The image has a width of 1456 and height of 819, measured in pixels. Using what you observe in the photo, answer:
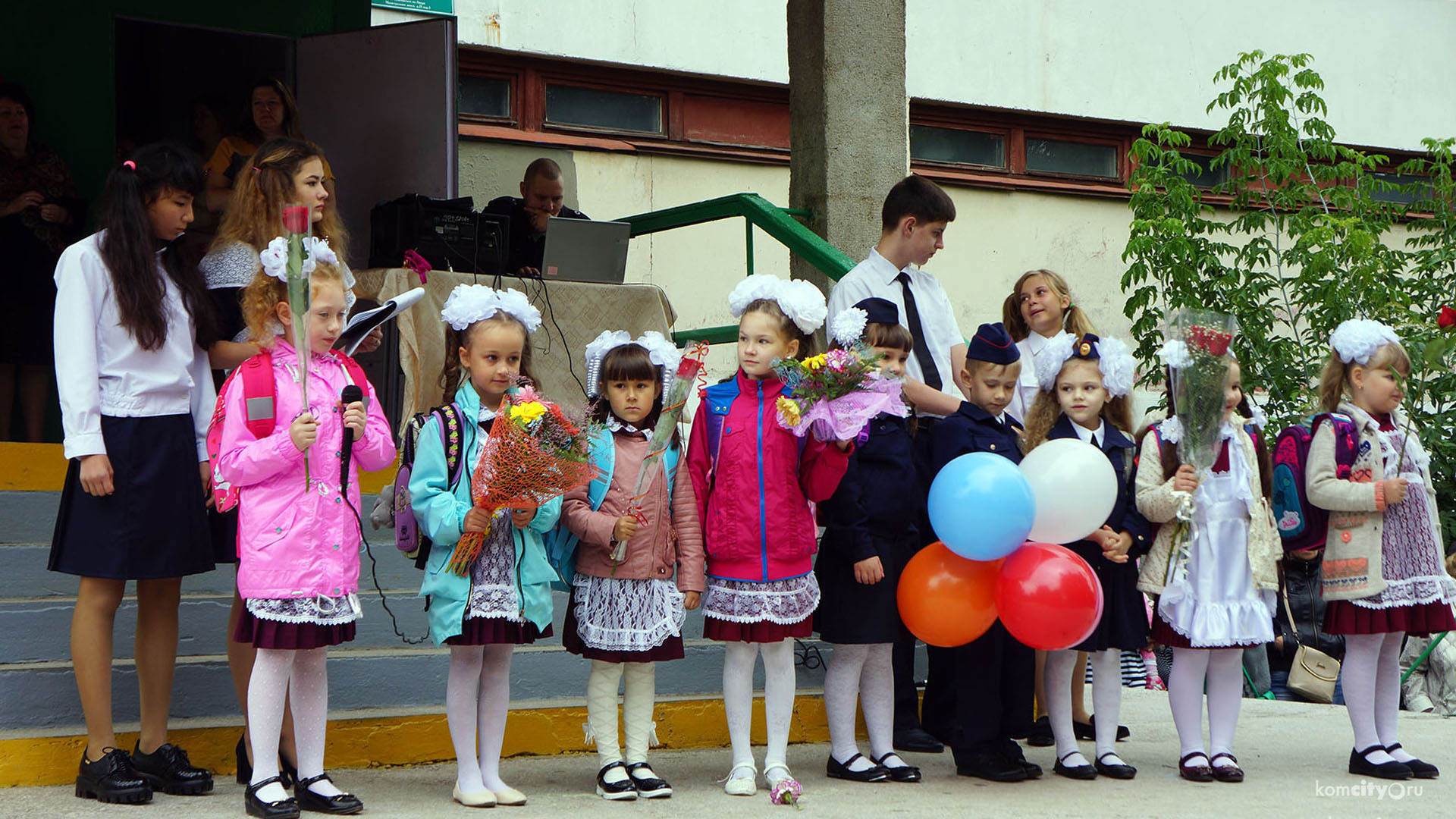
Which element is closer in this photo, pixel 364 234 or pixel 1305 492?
pixel 1305 492

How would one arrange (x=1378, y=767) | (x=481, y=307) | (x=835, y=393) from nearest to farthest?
(x=835, y=393), (x=481, y=307), (x=1378, y=767)

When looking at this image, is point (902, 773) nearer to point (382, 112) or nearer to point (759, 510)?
point (759, 510)

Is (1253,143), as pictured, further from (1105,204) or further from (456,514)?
(456,514)

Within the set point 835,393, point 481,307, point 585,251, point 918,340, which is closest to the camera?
point 835,393

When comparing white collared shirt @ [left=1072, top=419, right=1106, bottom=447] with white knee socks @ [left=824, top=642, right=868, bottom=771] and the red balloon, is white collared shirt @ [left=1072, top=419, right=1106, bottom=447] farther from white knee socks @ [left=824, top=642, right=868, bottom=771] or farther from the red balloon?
white knee socks @ [left=824, top=642, right=868, bottom=771]

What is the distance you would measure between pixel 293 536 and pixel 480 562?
543 millimetres

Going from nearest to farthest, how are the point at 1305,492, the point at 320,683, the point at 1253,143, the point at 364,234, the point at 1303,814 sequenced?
the point at 320,683 < the point at 1303,814 < the point at 1305,492 < the point at 364,234 < the point at 1253,143

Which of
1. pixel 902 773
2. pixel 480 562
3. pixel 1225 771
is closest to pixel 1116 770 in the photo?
pixel 1225 771

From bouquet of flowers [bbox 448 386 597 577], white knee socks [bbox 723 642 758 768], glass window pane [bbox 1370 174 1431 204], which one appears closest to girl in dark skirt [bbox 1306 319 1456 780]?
white knee socks [bbox 723 642 758 768]

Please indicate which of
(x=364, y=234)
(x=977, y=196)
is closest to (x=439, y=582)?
(x=364, y=234)

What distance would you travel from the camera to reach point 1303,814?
427 centimetres

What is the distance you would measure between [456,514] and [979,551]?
156cm

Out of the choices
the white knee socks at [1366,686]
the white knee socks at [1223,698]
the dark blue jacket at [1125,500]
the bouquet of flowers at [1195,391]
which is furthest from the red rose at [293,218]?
the white knee socks at [1366,686]

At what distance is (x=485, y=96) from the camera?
9.29 m
